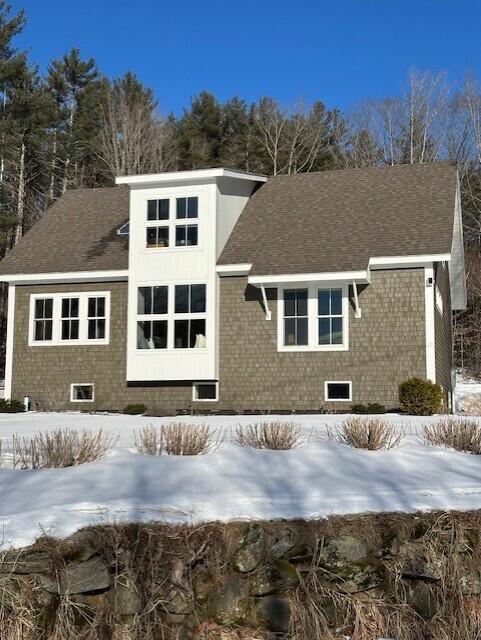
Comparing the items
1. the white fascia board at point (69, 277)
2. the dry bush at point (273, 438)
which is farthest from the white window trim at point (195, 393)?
the dry bush at point (273, 438)

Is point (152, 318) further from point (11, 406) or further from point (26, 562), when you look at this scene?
point (26, 562)

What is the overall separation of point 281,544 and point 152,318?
13.2 meters

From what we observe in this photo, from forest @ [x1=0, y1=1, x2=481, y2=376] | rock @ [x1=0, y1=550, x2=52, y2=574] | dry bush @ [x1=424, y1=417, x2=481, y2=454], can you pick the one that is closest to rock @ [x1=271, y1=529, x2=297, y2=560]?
rock @ [x1=0, y1=550, x2=52, y2=574]

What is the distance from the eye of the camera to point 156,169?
4041cm

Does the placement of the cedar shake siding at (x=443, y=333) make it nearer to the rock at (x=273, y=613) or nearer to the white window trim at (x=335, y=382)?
the white window trim at (x=335, y=382)

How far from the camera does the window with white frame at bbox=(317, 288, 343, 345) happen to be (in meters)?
17.7

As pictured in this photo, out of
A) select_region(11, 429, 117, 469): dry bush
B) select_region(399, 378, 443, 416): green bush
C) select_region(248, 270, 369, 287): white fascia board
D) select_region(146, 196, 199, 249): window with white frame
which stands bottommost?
select_region(11, 429, 117, 469): dry bush

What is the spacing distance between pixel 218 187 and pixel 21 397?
749cm

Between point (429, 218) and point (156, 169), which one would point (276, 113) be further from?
point (429, 218)

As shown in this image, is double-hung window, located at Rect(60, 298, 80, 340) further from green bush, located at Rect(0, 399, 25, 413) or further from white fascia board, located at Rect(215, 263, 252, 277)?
white fascia board, located at Rect(215, 263, 252, 277)

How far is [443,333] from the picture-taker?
20812 mm

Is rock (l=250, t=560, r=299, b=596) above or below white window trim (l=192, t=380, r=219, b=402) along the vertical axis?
below

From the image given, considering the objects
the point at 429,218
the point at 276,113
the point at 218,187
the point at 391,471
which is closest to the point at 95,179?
the point at 276,113

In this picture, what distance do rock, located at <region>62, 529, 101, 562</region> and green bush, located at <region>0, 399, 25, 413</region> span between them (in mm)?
13859
